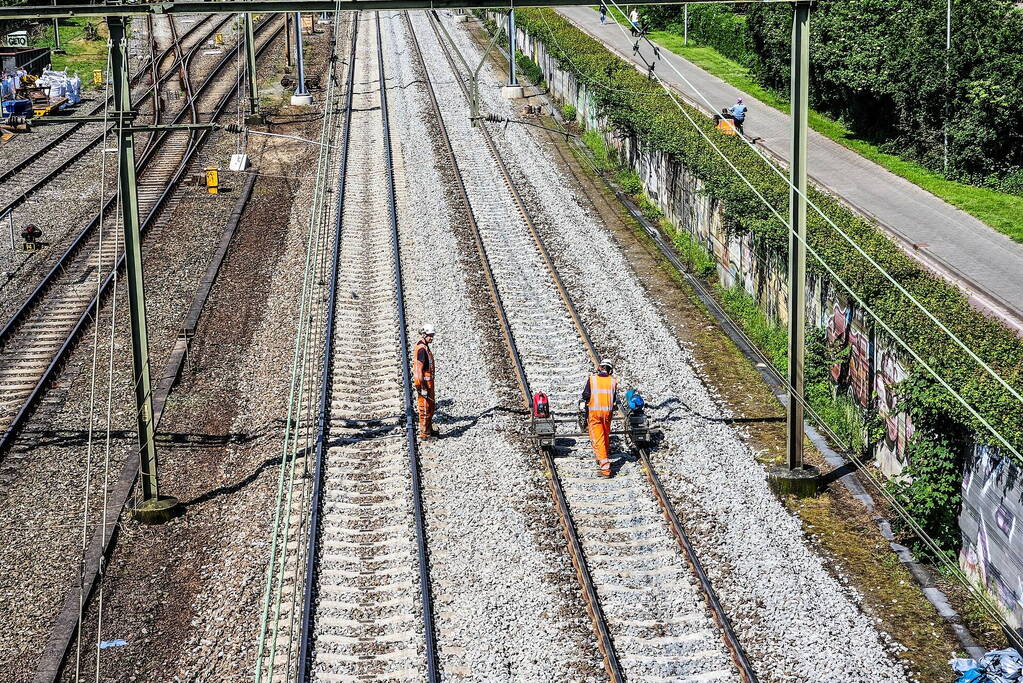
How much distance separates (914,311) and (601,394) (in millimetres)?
4558

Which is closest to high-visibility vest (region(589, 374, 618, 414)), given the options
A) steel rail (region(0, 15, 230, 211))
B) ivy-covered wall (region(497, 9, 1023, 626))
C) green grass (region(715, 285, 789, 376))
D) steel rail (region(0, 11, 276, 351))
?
ivy-covered wall (region(497, 9, 1023, 626))

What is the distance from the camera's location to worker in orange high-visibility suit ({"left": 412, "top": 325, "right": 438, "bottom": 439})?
60.1ft

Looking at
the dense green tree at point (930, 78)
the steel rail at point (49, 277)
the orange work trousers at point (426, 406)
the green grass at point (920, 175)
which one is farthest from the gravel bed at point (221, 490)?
the dense green tree at point (930, 78)

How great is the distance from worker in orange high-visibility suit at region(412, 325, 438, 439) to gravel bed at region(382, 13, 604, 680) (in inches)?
10.6

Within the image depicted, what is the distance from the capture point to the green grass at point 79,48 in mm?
52219

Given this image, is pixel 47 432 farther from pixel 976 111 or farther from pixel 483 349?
pixel 976 111

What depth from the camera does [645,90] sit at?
36031mm

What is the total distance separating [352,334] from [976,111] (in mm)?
17378

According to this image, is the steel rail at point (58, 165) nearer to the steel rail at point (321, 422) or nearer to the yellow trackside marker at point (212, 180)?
the yellow trackside marker at point (212, 180)

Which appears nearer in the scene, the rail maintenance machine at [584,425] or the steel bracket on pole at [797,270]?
the steel bracket on pole at [797,270]

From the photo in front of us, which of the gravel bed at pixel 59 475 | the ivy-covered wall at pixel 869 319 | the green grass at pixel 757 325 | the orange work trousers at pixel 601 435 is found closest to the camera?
the gravel bed at pixel 59 475

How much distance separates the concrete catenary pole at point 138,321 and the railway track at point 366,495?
7.00ft

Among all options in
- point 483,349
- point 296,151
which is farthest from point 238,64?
point 483,349

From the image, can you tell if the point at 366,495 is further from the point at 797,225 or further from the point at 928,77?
the point at 928,77
